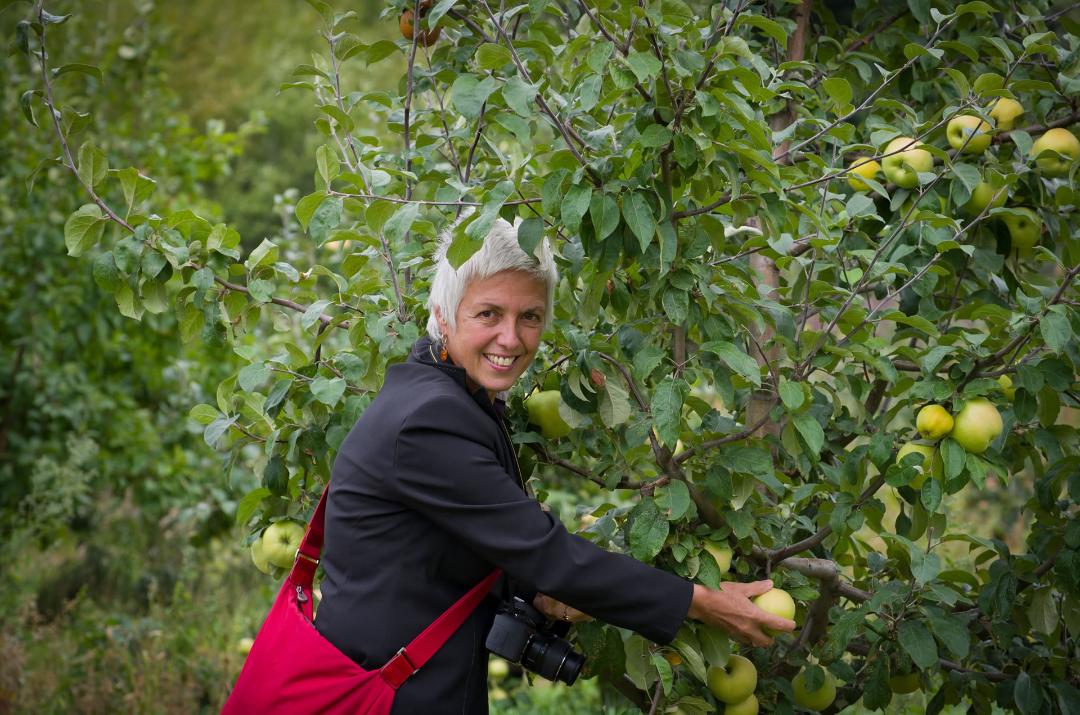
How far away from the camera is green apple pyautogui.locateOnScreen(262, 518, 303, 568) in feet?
7.27

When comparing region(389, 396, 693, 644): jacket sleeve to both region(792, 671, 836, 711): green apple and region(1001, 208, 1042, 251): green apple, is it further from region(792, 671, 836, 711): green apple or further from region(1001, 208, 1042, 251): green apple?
region(1001, 208, 1042, 251): green apple

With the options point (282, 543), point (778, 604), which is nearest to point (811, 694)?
point (778, 604)

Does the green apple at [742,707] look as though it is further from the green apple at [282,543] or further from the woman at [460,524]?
the green apple at [282,543]

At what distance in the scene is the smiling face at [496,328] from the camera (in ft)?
6.04

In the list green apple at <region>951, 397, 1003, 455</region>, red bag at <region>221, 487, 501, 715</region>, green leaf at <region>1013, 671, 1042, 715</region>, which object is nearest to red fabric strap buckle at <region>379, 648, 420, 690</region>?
red bag at <region>221, 487, 501, 715</region>

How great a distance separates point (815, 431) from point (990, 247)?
2.53 ft

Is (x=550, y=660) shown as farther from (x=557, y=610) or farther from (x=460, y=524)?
(x=460, y=524)

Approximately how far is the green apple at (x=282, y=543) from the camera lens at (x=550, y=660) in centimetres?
60

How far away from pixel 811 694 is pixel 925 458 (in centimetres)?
68

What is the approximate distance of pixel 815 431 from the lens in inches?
70.7

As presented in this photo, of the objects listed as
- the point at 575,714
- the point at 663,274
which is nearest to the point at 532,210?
the point at 663,274

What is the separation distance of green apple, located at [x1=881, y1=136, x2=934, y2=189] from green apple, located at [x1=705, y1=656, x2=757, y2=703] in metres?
1.04

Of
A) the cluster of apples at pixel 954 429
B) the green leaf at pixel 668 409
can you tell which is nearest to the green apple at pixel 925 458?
the cluster of apples at pixel 954 429

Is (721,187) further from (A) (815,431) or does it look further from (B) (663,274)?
(A) (815,431)
